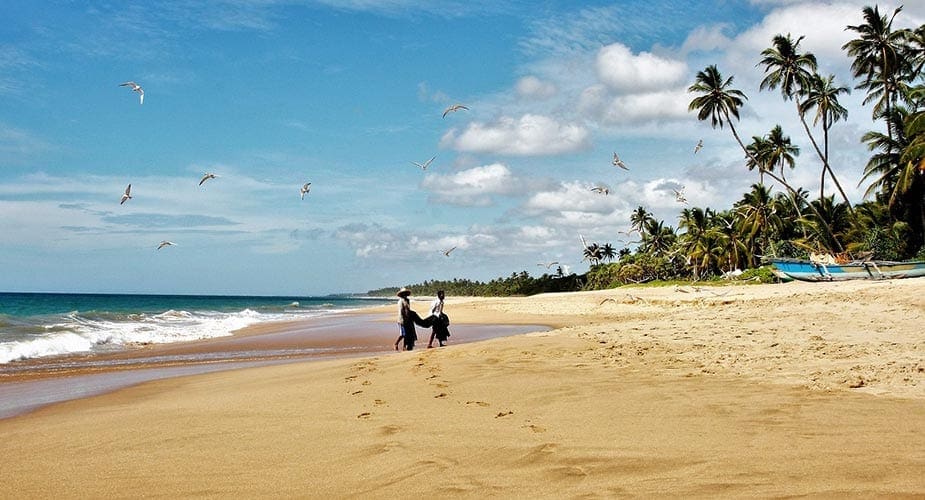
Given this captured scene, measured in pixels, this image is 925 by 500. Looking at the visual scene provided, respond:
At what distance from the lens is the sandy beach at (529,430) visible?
4.36 meters

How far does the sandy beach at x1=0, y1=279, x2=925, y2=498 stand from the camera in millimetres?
4355

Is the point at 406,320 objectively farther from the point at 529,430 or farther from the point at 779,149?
the point at 779,149

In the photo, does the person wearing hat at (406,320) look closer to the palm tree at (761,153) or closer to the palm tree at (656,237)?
the palm tree at (761,153)

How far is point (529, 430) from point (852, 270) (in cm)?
3211

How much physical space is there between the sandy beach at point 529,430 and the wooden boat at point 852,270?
22398 millimetres

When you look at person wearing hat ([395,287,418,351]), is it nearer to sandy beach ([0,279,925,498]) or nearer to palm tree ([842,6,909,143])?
sandy beach ([0,279,925,498])

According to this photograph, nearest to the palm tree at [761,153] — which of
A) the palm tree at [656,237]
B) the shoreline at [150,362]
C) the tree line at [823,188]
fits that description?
the tree line at [823,188]

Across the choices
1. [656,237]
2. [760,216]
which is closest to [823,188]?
[760,216]

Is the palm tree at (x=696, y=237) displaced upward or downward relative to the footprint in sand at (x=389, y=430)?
upward

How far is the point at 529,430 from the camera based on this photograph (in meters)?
5.78

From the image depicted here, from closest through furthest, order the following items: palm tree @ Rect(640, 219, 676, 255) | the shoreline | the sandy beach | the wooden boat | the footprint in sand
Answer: the sandy beach < the footprint in sand < the shoreline < the wooden boat < palm tree @ Rect(640, 219, 676, 255)

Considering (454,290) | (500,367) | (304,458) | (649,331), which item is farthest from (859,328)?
(454,290)

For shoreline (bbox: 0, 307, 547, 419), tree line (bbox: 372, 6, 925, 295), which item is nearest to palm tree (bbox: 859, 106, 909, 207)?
tree line (bbox: 372, 6, 925, 295)

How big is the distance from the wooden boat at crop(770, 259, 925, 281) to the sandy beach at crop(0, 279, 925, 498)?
22.4 meters
